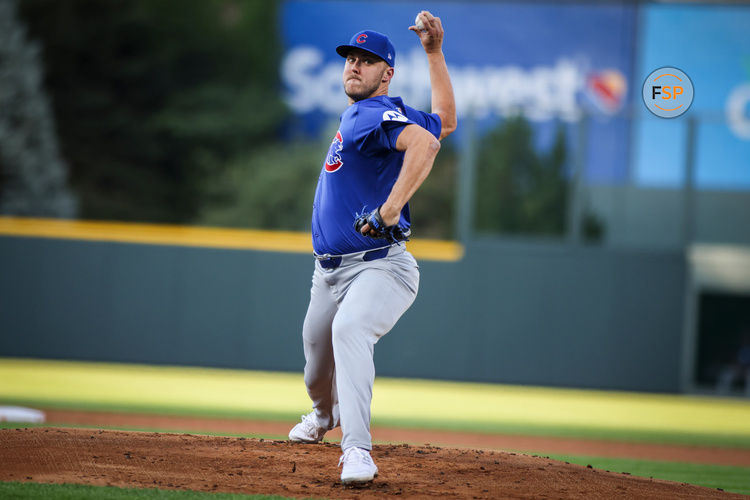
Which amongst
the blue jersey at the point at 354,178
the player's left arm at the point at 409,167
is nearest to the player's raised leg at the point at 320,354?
the blue jersey at the point at 354,178

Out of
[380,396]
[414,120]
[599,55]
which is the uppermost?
[599,55]

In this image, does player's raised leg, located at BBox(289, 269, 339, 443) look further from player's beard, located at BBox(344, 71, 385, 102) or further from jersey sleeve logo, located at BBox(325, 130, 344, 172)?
player's beard, located at BBox(344, 71, 385, 102)

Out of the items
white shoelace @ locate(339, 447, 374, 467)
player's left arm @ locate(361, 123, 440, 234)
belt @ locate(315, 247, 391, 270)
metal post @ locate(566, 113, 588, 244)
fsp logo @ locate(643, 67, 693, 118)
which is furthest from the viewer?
metal post @ locate(566, 113, 588, 244)

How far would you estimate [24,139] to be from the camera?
1059 inches

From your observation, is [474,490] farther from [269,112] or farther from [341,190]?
[269,112]

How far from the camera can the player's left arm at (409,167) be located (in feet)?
12.9

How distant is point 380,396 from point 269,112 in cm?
2201

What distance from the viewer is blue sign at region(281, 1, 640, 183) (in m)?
29.1

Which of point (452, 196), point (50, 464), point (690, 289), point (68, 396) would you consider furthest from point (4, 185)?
point (50, 464)

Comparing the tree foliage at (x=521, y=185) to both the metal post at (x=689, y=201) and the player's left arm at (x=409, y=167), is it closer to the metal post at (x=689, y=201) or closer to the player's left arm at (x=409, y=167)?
the metal post at (x=689, y=201)

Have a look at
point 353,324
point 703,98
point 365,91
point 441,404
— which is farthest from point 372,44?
point 703,98

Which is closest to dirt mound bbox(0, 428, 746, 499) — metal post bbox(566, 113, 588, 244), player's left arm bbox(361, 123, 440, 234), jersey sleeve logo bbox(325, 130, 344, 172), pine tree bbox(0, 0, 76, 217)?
player's left arm bbox(361, 123, 440, 234)

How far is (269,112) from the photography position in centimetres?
3209

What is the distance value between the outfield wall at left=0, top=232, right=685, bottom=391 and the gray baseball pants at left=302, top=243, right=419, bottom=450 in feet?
29.1
